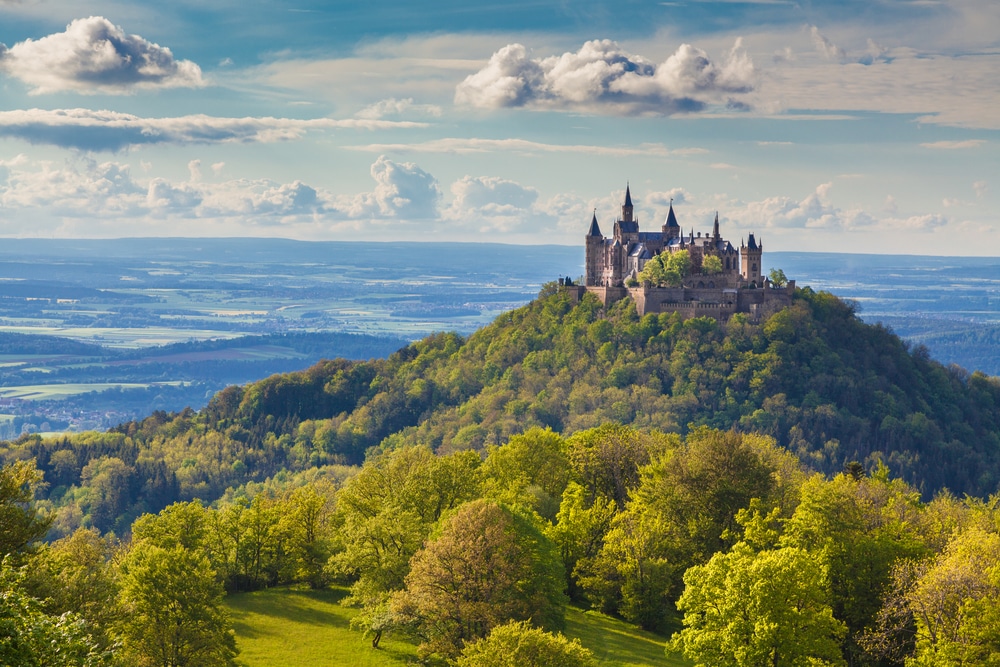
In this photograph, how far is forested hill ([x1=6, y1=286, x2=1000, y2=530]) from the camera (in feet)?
501

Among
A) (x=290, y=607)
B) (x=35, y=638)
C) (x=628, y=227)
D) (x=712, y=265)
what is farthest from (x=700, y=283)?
(x=35, y=638)

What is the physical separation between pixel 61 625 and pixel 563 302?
149 meters

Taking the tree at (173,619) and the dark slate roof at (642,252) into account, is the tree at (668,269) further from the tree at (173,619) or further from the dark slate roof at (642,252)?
the tree at (173,619)

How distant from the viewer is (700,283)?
534 ft

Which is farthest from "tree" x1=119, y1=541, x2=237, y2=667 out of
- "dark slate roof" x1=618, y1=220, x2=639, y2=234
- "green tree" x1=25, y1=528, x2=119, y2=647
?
"dark slate roof" x1=618, y1=220, x2=639, y2=234

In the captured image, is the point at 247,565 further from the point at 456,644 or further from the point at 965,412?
the point at 965,412

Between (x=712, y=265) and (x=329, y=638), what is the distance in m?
114

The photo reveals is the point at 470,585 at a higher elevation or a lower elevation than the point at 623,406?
higher

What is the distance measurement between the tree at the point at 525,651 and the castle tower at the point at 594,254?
138 metres

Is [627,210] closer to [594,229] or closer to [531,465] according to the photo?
[594,229]

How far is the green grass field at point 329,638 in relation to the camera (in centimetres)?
5312

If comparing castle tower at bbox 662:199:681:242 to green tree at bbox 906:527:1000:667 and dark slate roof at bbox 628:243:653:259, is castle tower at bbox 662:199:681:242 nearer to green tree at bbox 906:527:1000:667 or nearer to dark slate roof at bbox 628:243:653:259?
dark slate roof at bbox 628:243:653:259

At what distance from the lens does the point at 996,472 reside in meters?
150

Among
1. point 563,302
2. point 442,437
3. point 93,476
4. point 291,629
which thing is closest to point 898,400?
point 563,302
